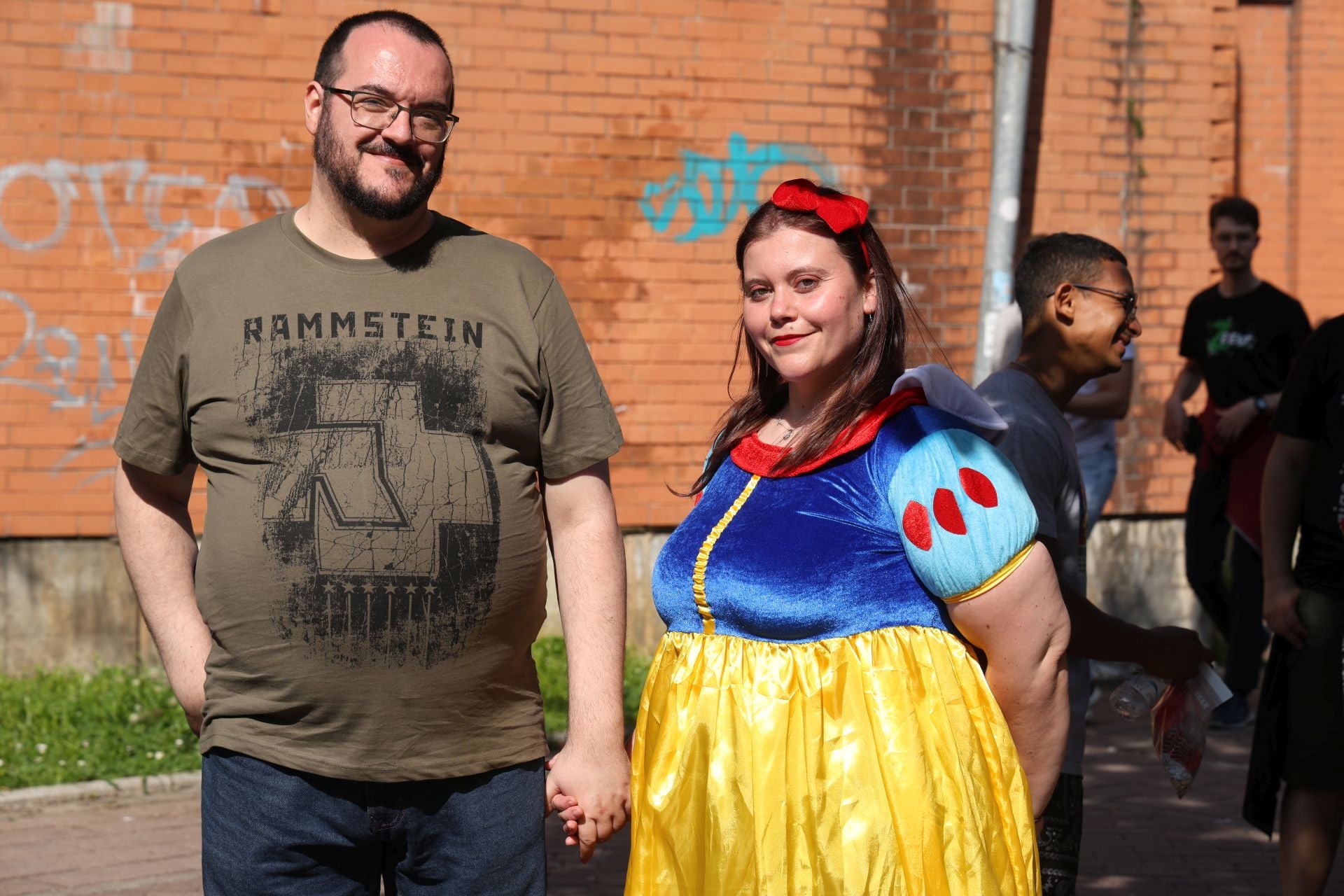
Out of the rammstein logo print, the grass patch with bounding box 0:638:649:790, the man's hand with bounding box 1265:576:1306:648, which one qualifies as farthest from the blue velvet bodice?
the grass patch with bounding box 0:638:649:790

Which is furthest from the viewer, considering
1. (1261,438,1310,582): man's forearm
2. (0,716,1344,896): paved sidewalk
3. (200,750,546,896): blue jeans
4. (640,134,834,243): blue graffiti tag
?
(640,134,834,243): blue graffiti tag

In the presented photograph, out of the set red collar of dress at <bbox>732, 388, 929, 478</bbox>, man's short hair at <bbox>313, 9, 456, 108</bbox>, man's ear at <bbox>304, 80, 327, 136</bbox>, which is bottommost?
red collar of dress at <bbox>732, 388, 929, 478</bbox>

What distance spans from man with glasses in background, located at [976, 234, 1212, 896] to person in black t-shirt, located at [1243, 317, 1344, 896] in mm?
810

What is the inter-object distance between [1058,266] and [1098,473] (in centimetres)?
366

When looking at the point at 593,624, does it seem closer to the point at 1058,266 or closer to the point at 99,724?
the point at 1058,266

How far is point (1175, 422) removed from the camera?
7.36 metres

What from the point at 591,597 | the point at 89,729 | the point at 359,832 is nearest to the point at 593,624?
the point at 591,597

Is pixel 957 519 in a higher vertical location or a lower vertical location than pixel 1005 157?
lower

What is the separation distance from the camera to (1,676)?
7.13 m

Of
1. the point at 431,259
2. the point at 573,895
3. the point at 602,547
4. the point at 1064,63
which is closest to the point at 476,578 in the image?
the point at 602,547

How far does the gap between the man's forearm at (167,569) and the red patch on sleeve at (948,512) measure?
52.3 inches

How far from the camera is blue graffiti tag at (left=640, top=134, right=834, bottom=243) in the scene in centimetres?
788

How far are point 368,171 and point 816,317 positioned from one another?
83 cm

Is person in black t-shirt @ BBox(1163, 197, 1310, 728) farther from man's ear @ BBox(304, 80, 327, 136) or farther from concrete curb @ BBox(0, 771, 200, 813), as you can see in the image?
man's ear @ BBox(304, 80, 327, 136)
